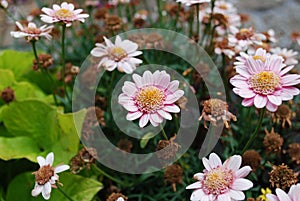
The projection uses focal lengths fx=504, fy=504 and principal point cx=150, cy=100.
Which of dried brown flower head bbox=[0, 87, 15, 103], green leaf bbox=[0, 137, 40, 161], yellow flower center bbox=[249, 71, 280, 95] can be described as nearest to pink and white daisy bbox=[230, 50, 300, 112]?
yellow flower center bbox=[249, 71, 280, 95]

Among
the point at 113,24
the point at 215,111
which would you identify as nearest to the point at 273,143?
the point at 215,111

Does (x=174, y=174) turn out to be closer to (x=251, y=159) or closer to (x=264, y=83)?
(x=251, y=159)

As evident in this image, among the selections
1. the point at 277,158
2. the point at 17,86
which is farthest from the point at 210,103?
the point at 17,86

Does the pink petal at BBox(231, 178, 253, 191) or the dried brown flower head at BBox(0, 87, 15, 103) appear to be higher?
the pink petal at BBox(231, 178, 253, 191)

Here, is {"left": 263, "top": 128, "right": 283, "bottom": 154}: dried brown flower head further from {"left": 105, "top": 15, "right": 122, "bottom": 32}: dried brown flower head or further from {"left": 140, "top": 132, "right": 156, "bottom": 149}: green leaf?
{"left": 105, "top": 15, "right": 122, "bottom": 32}: dried brown flower head

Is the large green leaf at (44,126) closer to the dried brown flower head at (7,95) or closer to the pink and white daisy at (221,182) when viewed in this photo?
the dried brown flower head at (7,95)

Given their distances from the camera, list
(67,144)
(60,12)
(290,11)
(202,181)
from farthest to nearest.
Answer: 1. (290,11)
2. (67,144)
3. (60,12)
4. (202,181)

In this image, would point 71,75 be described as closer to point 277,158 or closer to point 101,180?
point 101,180
